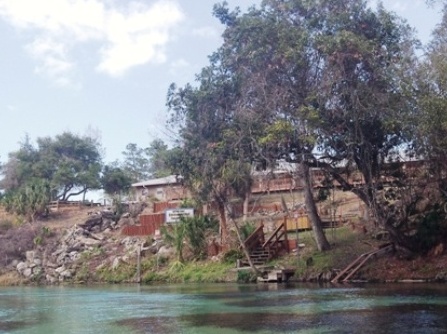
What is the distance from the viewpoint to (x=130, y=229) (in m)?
50.4

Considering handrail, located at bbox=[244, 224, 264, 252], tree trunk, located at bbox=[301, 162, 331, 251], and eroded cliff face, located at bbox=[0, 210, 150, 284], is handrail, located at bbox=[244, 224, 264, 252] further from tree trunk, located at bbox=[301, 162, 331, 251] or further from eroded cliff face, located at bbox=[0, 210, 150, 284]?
eroded cliff face, located at bbox=[0, 210, 150, 284]

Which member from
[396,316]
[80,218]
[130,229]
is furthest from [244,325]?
[80,218]

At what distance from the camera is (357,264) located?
31016 millimetres

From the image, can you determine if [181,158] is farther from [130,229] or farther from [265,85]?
[130,229]

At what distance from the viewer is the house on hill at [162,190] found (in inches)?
2237

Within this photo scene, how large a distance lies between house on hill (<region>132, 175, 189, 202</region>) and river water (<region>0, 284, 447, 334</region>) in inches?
1118

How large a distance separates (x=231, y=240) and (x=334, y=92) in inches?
596

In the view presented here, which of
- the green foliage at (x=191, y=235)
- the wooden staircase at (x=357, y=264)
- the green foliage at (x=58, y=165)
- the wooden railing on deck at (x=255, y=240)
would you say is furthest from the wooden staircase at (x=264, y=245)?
the green foliage at (x=58, y=165)

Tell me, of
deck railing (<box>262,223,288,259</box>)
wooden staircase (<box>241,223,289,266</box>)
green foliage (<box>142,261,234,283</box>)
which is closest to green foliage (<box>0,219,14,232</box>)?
green foliage (<box>142,261,234,283</box>)

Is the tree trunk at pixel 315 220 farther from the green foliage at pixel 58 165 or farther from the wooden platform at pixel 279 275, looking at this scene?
the green foliage at pixel 58 165

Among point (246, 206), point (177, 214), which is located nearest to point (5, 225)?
point (177, 214)

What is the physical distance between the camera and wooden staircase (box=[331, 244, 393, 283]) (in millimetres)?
30422

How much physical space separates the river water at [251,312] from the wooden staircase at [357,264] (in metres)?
2.39

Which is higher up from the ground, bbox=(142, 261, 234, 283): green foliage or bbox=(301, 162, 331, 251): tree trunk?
bbox=(301, 162, 331, 251): tree trunk
